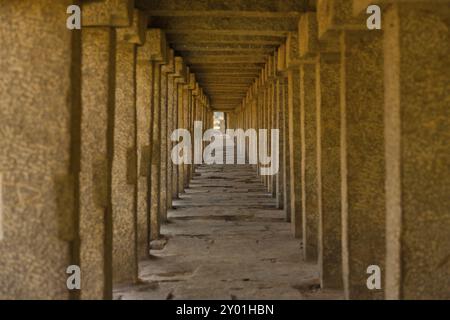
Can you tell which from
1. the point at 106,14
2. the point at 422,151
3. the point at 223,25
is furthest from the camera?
the point at 223,25

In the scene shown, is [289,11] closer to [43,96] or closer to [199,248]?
[199,248]

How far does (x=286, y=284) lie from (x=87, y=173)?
2867mm

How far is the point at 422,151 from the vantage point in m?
3.58

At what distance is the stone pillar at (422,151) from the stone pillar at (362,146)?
1711 millimetres

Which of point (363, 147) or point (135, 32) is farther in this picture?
point (135, 32)

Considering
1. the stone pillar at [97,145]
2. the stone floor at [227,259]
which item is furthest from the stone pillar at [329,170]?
the stone pillar at [97,145]

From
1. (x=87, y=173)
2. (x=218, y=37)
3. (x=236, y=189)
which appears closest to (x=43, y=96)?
(x=87, y=173)

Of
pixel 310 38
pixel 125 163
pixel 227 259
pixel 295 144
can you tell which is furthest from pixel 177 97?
pixel 125 163

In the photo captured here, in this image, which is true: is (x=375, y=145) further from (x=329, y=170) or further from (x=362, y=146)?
(x=329, y=170)

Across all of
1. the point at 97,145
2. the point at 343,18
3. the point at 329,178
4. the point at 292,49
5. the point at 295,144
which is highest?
the point at 292,49

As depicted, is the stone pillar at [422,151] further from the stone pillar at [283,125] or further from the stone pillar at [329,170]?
the stone pillar at [283,125]

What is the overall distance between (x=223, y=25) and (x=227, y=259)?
364cm

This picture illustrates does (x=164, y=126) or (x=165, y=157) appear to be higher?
(x=164, y=126)

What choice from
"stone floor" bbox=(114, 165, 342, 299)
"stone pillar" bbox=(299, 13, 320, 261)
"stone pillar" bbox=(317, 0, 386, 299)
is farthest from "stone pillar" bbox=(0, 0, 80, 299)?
"stone pillar" bbox=(299, 13, 320, 261)
